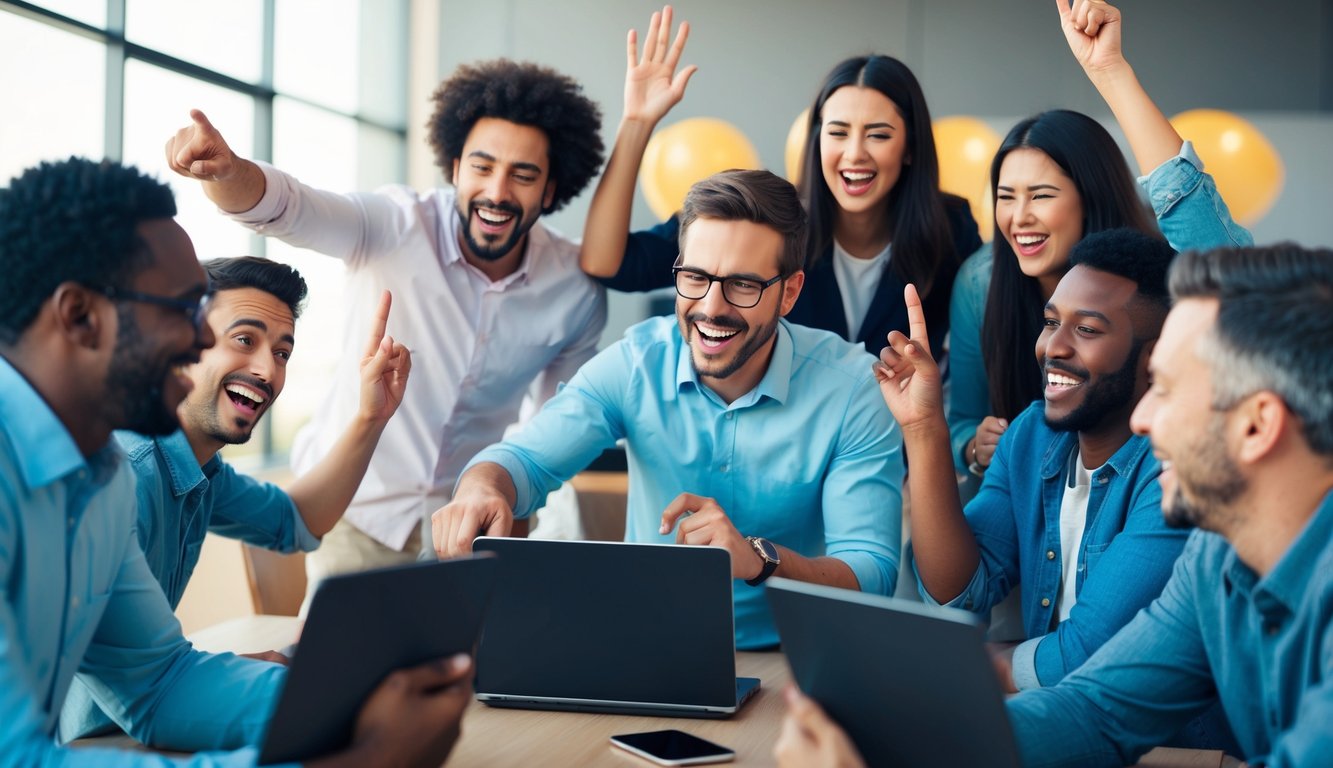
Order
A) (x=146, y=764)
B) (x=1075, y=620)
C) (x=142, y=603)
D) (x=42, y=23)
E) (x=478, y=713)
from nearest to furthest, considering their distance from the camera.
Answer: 1. (x=146, y=764)
2. (x=142, y=603)
3. (x=478, y=713)
4. (x=1075, y=620)
5. (x=42, y=23)

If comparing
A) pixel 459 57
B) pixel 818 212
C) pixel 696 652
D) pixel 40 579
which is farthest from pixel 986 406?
pixel 459 57

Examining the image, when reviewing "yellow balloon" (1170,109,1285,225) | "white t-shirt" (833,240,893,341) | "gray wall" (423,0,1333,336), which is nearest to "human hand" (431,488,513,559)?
"white t-shirt" (833,240,893,341)

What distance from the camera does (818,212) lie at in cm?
296

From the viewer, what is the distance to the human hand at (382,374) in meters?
2.27

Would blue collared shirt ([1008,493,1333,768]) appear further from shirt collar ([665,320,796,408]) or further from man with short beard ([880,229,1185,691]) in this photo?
shirt collar ([665,320,796,408])

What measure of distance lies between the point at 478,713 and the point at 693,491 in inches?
28.8

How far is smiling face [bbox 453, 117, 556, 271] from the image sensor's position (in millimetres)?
2896

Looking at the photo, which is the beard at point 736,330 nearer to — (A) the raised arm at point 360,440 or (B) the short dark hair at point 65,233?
(A) the raised arm at point 360,440

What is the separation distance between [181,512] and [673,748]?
973 millimetres

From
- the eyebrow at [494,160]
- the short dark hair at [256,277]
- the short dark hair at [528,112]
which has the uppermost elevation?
the short dark hair at [528,112]

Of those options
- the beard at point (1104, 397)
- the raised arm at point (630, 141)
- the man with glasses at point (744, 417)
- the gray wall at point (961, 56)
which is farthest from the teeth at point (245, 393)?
the gray wall at point (961, 56)

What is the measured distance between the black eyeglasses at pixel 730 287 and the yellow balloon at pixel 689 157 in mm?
2615

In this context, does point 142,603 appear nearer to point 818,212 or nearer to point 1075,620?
point 1075,620

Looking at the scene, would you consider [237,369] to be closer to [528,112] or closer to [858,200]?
[528,112]
